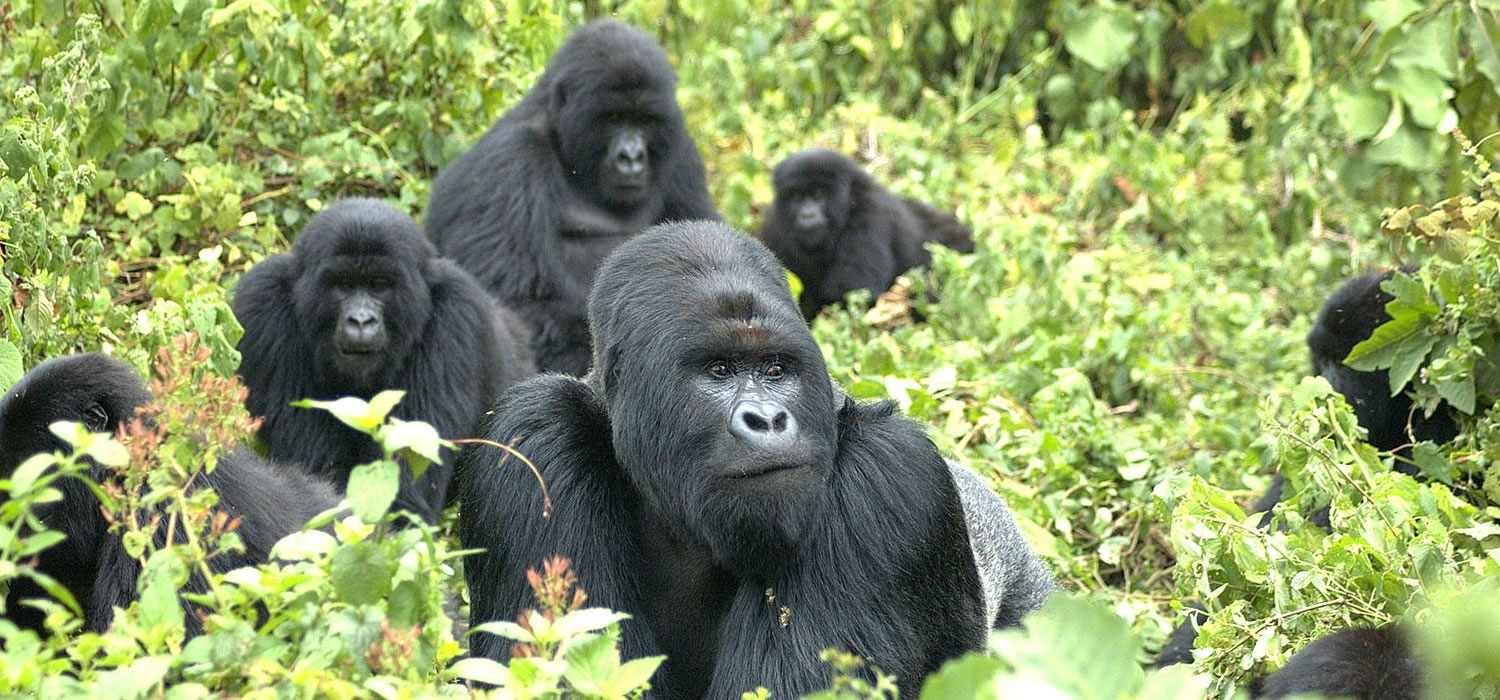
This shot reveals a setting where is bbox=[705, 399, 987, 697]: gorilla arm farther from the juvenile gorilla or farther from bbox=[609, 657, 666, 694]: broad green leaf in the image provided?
the juvenile gorilla

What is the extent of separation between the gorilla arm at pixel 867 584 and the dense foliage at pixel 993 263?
0.12 meters

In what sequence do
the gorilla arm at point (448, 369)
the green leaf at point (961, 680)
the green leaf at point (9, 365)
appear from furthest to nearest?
1. the gorilla arm at point (448, 369)
2. the green leaf at point (9, 365)
3. the green leaf at point (961, 680)

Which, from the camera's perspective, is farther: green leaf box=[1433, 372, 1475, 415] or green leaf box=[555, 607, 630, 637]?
green leaf box=[1433, 372, 1475, 415]

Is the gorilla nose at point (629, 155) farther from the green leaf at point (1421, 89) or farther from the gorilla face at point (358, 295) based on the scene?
the green leaf at point (1421, 89)

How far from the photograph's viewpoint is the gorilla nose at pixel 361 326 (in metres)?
5.12

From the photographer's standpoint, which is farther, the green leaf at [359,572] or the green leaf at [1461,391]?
the green leaf at [1461,391]

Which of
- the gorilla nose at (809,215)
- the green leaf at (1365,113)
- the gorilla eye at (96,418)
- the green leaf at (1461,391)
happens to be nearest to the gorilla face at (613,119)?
the gorilla nose at (809,215)

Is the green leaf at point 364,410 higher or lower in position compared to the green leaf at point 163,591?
higher

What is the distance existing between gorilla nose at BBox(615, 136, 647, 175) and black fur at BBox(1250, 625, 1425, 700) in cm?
446

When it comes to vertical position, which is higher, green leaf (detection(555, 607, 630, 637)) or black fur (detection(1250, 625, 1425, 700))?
green leaf (detection(555, 607, 630, 637))

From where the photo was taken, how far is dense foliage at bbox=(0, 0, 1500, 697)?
7.68 feet

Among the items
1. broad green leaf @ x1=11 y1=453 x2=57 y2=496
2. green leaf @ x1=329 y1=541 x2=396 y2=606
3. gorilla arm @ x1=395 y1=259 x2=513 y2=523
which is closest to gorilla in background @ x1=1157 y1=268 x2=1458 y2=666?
gorilla arm @ x1=395 y1=259 x2=513 y2=523

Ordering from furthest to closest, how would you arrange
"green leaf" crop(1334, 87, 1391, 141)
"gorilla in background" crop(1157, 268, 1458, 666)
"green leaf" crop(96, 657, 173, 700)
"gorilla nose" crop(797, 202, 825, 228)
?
"gorilla nose" crop(797, 202, 825, 228), "green leaf" crop(1334, 87, 1391, 141), "gorilla in background" crop(1157, 268, 1458, 666), "green leaf" crop(96, 657, 173, 700)

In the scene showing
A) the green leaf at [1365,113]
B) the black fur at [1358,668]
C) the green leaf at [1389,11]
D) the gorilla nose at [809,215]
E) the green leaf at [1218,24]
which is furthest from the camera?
the green leaf at [1218,24]
